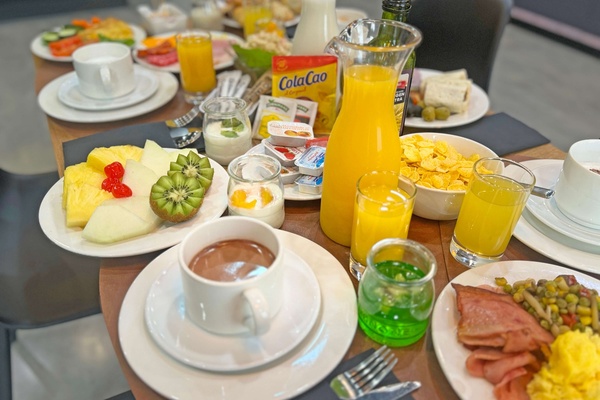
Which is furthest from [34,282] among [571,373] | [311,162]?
[571,373]

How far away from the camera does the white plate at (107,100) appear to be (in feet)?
5.28

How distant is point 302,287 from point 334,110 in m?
0.75

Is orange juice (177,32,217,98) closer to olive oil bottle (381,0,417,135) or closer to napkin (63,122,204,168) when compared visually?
napkin (63,122,204,168)

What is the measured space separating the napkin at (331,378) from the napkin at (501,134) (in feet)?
2.85

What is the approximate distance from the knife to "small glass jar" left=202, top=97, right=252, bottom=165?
0.79 meters

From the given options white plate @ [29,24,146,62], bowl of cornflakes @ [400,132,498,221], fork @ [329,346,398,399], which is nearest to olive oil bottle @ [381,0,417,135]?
bowl of cornflakes @ [400,132,498,221]

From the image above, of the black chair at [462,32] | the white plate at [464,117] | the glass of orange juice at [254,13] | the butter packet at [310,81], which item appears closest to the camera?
the butter packet at [310,81]

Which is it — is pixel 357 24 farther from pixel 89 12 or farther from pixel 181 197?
pixel 89 12

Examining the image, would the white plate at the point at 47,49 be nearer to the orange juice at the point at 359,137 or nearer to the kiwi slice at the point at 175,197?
the kiwi slice at the point at 175,197

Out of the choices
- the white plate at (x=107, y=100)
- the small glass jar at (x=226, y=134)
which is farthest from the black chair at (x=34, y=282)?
the small glass jar at (x=226, y=134)

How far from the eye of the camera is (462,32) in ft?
6.89

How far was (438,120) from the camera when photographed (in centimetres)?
153

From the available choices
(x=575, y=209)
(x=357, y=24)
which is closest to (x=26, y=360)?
(x=357, y=24)

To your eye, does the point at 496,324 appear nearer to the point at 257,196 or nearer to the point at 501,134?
the point at 257,196
